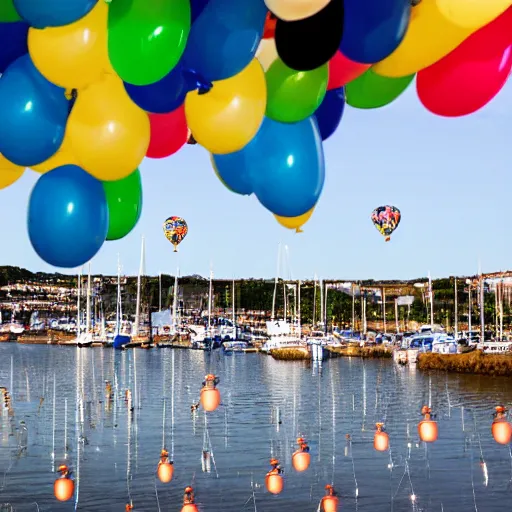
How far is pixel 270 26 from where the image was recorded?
10.7ft

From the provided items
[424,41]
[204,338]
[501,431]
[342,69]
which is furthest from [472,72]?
[204,338]

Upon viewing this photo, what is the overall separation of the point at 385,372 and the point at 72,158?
46.3 meters

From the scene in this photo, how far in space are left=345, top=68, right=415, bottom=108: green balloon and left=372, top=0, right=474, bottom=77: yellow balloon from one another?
0.29 metres

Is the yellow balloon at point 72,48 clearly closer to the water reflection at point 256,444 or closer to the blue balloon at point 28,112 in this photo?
the blue balloon at point 28,112

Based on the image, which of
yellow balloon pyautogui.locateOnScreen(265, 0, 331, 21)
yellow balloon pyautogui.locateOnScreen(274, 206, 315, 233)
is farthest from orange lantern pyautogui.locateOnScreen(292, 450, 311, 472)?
yellow balloon pyautogui.locateOnScreen(265, 0, 331, 21)

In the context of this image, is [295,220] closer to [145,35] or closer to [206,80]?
[206,80]

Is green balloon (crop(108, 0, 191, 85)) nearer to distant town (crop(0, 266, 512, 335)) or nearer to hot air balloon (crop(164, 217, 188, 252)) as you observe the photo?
hot air balloon (crop(164, 217, 188, 252))

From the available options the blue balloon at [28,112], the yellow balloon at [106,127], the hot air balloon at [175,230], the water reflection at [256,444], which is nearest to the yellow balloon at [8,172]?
the blue balloon at [28,112]

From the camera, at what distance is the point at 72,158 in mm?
3549

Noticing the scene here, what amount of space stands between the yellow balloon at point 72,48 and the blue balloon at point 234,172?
3.18ft

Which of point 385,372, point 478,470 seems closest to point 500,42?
point 478,470

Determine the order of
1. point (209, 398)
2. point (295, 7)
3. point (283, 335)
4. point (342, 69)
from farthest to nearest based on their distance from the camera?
point (283, 335) < point (209, 398) < point (342, 69) < point (295, 7)

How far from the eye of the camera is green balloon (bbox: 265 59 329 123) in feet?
11.0

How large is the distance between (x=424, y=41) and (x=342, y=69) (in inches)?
14.5
